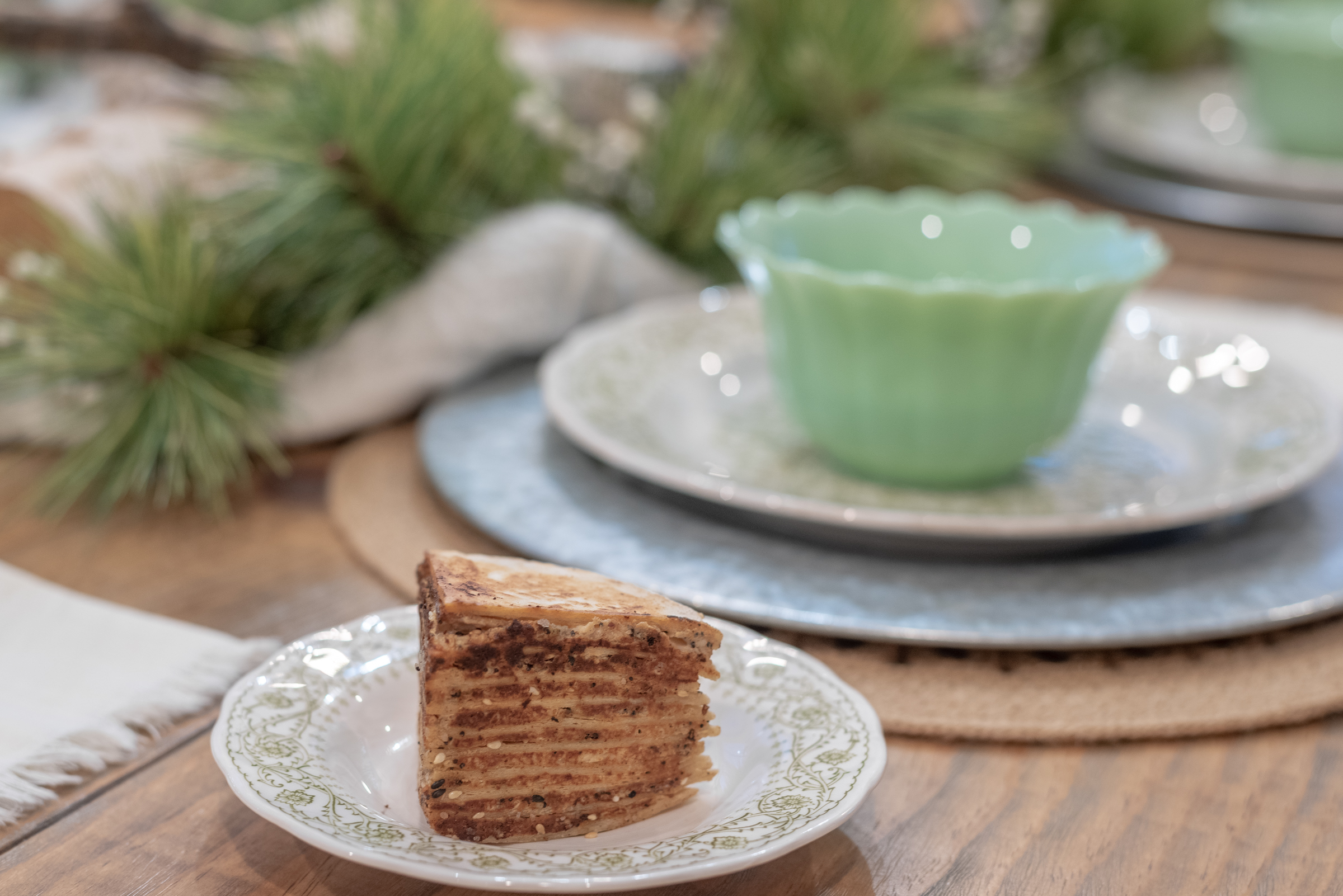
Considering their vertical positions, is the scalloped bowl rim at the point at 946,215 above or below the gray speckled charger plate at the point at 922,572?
above

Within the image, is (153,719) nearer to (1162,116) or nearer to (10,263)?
(10,263)

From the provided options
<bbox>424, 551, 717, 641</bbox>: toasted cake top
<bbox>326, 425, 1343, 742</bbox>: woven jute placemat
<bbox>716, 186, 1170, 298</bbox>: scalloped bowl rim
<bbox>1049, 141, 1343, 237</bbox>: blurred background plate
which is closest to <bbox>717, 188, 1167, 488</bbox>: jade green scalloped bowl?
<bbox>716, 186, 1170, 298</bbox>: scalloped bowl rim

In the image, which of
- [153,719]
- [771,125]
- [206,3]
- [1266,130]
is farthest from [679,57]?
[153,719]

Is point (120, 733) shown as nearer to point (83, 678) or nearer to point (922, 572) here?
point (83, 678)

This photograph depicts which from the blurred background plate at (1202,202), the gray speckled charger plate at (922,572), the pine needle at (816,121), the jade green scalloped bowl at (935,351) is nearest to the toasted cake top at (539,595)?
the gray speckled charger plate at (922,572)

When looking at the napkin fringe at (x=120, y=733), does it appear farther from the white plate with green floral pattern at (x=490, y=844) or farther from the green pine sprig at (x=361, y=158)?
the green pine sprig at (x=361, y=158)

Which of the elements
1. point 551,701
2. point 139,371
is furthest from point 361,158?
point 551,701

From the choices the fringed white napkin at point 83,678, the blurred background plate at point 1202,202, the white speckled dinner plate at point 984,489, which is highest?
the fringed white napkin at point 83,678

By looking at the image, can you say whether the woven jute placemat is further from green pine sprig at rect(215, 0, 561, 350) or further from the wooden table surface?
green pine sprig at rect(215, 0, 561, 350)
